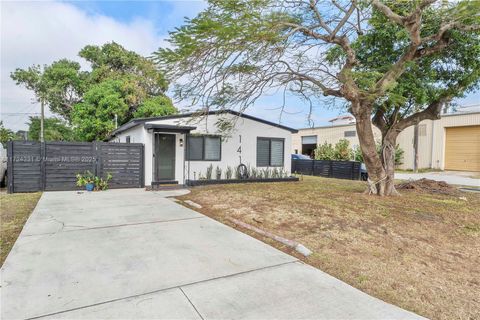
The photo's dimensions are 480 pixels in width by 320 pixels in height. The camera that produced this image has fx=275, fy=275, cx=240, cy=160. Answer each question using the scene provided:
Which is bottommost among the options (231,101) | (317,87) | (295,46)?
(231,101)

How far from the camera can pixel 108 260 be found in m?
3.41

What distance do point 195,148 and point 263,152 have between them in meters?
3.36

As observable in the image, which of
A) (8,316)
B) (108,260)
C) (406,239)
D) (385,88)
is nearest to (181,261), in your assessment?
(108,260)

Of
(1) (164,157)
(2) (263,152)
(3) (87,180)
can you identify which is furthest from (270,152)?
(3) (87,180)

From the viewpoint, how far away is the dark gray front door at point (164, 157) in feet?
33.7

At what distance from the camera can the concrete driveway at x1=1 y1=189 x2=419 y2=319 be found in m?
2.35

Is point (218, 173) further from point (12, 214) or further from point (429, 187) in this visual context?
point (429, 187)

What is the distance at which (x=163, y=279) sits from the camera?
2910mm

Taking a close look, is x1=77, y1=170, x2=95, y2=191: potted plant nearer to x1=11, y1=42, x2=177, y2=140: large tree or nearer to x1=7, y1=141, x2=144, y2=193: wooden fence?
x1=7, y1=141, x2=144, y2=193: wooden fence

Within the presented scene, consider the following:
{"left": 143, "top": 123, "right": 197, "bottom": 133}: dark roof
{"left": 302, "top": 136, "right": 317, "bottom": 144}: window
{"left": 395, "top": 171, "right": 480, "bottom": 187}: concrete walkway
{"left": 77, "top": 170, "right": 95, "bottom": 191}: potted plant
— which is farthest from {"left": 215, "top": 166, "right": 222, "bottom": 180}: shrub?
{"left": 302, "top": 136, "right": 317, "bottom": 144}: window

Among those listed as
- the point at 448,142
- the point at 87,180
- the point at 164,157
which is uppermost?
the point at 448,142

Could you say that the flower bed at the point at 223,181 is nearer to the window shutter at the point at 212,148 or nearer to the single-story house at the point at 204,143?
the single-story house at the point at 204,143

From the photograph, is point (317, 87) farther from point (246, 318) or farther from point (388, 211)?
point (246, 318)

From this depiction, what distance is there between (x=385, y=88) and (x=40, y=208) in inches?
332
